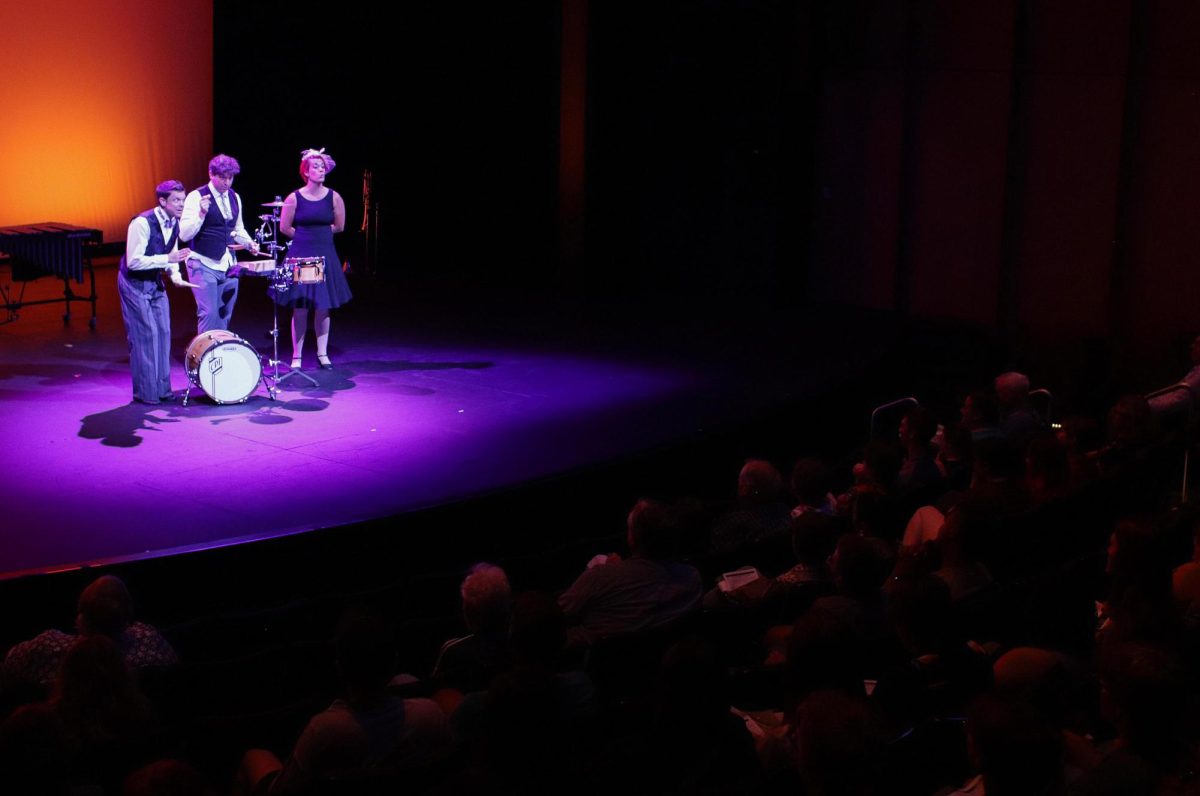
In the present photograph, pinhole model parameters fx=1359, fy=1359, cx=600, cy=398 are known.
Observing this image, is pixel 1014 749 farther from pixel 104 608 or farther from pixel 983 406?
pixel 983 406

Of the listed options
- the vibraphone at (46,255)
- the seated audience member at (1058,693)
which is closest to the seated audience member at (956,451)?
the seated audience member at (1058,693)

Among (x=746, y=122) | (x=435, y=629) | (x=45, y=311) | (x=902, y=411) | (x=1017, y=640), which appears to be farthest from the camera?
(x=746, y=122)

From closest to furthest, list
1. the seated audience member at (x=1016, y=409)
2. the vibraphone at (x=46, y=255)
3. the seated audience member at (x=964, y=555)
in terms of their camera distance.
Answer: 1. the seated audience member at (x=964, y=555)
2. the seated audience member at (x=1016, y=409)
3. the vibraphone at (x=46, y=255)

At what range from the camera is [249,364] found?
26.5ft

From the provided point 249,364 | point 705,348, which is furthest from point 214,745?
point 705,348

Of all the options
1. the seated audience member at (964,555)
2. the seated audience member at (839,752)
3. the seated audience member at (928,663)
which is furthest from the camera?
the seated audience member at (964,555)

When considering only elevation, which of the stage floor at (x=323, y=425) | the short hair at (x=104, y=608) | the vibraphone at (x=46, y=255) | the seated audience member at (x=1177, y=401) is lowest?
the stage floor at (x=323, y=425)

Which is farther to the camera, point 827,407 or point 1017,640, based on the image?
point 827,407

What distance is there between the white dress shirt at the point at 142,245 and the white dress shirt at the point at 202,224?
0.47 ft

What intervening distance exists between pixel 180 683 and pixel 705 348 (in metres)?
6.93

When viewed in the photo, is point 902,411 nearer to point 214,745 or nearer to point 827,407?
point 827,407

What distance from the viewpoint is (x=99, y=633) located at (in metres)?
3.72

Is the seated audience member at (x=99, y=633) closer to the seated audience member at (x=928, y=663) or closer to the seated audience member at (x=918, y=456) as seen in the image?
the seated audience member at (x=928, y=663)

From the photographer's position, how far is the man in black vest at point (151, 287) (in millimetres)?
8039
